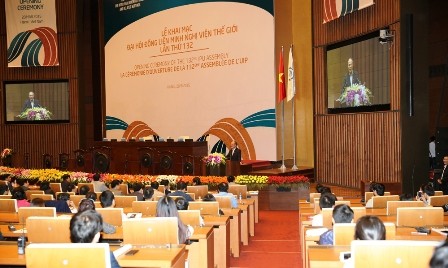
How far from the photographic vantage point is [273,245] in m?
8.05

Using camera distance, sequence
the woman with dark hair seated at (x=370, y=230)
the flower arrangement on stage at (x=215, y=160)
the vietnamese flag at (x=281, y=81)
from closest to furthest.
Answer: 1. the woman with dark hair seated at (x=370, y=230)
2. the flower arrangement on stage at (x=215, y=160)
3. the vietnamese flag at (x=281, y=81)

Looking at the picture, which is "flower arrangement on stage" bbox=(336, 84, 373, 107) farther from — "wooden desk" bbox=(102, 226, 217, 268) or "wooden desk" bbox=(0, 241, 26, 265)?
"wooden desk" bbox=(0, 241, 26, 265)

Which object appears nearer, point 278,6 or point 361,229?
point 361,229

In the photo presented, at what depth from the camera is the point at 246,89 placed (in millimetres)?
16375

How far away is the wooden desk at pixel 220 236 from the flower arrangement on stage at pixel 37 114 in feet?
50.6

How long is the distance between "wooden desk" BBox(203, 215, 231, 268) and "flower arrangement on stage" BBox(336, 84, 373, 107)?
8.09 m

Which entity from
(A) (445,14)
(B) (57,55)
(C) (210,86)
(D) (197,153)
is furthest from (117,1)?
(A) (445,14)

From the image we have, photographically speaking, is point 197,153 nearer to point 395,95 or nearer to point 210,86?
point 210,86

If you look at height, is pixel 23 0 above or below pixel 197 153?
above

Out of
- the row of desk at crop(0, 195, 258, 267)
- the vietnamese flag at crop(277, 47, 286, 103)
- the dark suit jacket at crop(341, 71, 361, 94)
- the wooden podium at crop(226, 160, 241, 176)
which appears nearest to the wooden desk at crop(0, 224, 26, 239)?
the row of desk at crop(0, 195, 258, 267)

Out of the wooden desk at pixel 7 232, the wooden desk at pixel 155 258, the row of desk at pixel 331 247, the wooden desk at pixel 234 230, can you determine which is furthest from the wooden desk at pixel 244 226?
the wooden desk at pixel 155 258

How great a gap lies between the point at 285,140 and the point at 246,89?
189 centimetres

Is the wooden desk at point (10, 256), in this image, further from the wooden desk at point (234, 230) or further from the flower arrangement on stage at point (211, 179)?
the flower arrangement on stage at point (211, 179)

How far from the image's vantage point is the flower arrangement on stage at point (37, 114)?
20172mm
